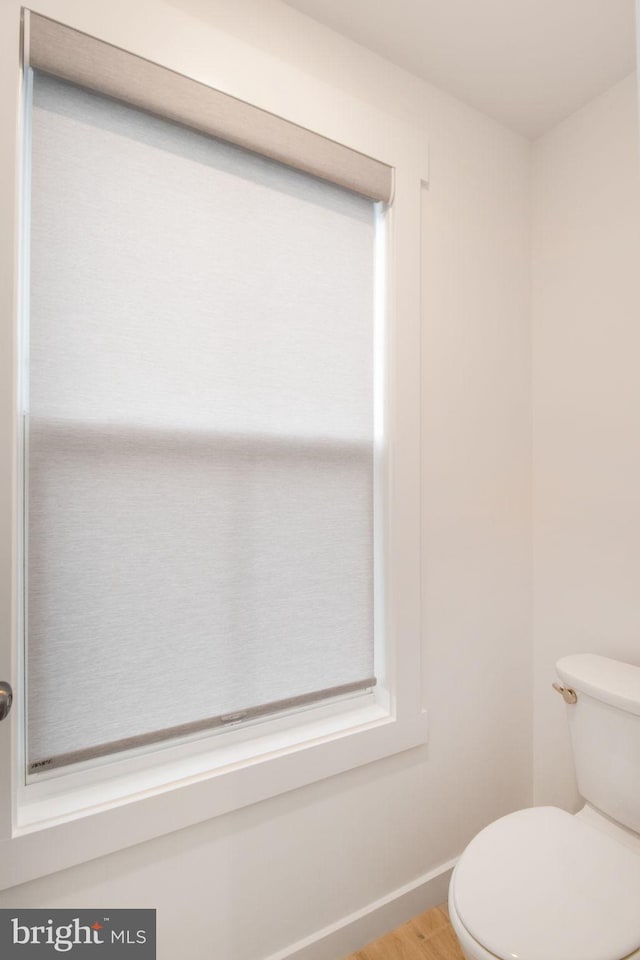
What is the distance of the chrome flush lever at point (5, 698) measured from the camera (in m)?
0.93

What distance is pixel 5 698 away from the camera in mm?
934

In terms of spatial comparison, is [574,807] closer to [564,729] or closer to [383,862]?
[564,729]

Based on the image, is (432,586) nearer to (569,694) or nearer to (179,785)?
(569,694)

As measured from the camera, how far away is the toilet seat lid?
38.0 inches

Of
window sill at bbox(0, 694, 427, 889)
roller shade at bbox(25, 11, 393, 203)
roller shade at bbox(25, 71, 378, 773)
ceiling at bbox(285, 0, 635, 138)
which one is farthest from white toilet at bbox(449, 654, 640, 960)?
ceiling at bbox(285, 0, 635, 138)

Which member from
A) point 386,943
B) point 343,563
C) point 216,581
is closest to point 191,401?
point 216,581

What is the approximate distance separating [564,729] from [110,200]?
206 centimetres

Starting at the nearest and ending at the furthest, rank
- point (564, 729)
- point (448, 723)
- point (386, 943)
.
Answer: point (386, 943) → point (448, 723) → point (564, 729)

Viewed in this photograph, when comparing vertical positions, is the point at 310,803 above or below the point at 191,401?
below

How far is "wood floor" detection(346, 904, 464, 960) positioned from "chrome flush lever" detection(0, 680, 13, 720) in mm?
1166

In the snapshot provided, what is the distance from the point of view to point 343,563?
1.45m

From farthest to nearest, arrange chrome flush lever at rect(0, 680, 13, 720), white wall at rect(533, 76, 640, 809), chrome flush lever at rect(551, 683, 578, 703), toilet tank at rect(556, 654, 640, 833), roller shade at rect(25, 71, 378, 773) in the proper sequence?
white wall at rect(533, 76, 640, 809) → chrome flush lever at rect(551, 683, 578, 703) → toilet tank at rect(556, 654, 640, 833) → roller shade at rect(25, 71, 378, 773) → chrome flush lever at rect(0, 680, 13, 720)

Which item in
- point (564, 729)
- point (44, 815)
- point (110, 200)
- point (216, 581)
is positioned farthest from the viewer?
point (564, 729)

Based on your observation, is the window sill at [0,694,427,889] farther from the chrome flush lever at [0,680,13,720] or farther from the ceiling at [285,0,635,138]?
the ceiling at [285,0,635,138]
